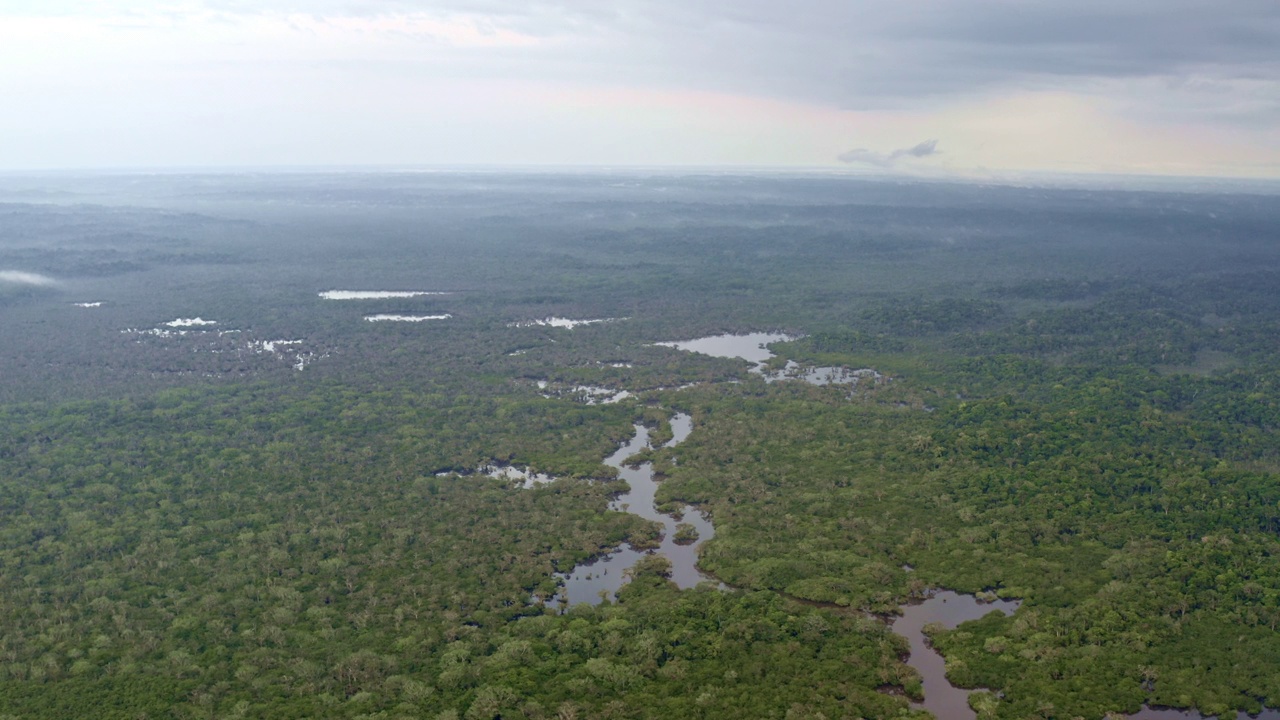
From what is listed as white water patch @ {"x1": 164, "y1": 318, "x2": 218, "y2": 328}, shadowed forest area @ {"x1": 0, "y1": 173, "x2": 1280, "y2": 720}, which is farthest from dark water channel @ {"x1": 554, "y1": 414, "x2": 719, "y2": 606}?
white water patch @ {"x1": 164, "y1": 318, "x2": 218, "y2": 328}

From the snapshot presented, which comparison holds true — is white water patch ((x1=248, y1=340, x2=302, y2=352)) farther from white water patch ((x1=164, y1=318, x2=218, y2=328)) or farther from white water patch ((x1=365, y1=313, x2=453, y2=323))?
white water patch ((x1=164, y1=318, x2=218, y2=328))

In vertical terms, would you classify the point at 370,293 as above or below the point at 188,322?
above

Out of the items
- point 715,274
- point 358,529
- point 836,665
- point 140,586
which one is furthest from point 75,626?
point 715,274

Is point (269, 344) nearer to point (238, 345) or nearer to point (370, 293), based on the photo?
point (238, 345)

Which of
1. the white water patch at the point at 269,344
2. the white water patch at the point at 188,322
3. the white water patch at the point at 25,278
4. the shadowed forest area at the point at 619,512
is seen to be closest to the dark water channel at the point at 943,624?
the shadowed forest area at the point at 619,512

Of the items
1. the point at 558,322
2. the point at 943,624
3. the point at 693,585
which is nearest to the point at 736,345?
the point at 558,322
